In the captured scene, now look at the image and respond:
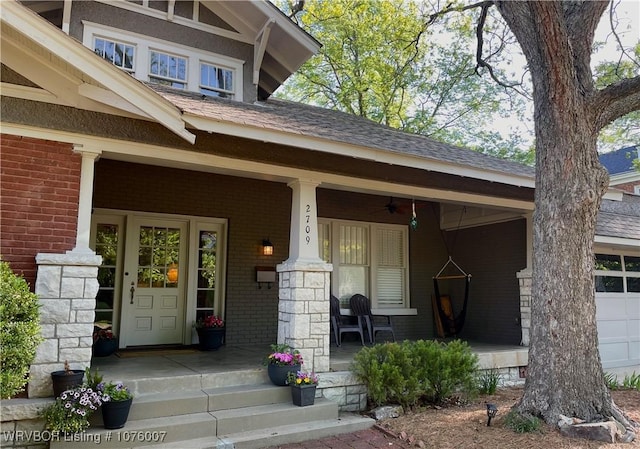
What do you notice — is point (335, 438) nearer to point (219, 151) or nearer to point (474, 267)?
point (219, 151)

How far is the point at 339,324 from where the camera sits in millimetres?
7496

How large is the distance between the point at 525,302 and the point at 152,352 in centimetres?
544

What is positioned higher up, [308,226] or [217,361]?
[308,226]

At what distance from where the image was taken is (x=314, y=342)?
5.30m

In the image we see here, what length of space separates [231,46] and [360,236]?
3.78 metres

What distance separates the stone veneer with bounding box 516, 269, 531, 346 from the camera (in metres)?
7.30

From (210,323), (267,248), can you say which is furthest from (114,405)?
(267,248)

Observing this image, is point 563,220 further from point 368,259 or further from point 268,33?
point 268,33

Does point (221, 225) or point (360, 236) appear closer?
point (221, 225)

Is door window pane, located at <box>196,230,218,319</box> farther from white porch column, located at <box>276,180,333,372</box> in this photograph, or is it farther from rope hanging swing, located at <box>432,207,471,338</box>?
rope hanging swing, located at <box>432,207,471,338</box>

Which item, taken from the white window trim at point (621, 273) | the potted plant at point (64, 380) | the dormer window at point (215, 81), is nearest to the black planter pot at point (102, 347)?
the potted plant at point (64, 380)

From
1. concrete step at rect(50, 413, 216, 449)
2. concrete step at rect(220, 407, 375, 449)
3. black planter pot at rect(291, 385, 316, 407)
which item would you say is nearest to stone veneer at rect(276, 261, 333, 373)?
black planter pot at rect(291, 385, 316, 407)

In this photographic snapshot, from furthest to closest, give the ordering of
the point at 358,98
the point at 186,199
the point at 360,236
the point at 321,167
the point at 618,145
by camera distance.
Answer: the point at 618,145 < the point at 358,98 < the point at 360,236 < the point at 186,199 < the point at 321,167

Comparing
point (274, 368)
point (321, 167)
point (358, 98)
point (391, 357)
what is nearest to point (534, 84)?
point (321, 167)
